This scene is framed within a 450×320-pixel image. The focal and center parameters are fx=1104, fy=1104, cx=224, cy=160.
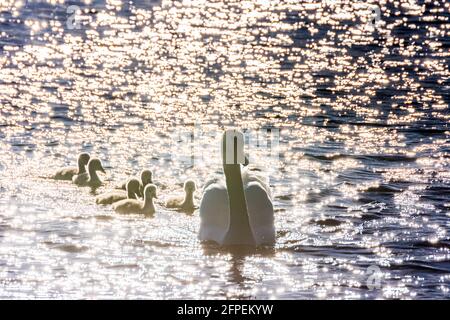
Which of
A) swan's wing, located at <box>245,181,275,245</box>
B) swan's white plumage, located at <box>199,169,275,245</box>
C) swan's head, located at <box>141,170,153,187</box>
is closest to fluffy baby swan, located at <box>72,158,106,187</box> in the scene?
swan's head, located at <box>141,170,153,187</box>

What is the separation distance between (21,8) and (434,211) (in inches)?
961

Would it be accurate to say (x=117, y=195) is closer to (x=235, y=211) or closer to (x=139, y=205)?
(x=139, y=205)

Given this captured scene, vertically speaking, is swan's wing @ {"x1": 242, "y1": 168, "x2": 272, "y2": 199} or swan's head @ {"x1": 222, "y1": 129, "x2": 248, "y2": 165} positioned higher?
swan's head @ {"x1": 222, "y1": 129, "x2": 248, "y2": 165}

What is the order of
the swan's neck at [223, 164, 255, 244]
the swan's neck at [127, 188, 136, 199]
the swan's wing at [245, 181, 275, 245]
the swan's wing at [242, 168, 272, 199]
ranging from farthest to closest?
1. the swan's neck at [127, 188, 136, 199]
2. the swan's wing at [242, 168, 272, 199]
3. the swan's wing at [245, 181, 275, 245]
4. the swan's neck at [223, 164, 255, 244]

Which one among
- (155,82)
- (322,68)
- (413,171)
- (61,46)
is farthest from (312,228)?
(61,46)

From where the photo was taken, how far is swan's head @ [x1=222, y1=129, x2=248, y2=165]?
17.1 meters

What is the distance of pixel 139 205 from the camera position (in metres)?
18.4

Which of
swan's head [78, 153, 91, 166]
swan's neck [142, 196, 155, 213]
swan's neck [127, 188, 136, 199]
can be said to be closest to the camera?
swan's neck [142, 196, 155, 213]

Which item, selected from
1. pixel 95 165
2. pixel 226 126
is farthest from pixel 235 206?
pixel 226 126

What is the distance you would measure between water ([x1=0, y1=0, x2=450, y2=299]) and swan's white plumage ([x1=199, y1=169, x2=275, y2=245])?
10.8 inches

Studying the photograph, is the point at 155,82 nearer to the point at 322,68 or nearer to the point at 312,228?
the point at 322,68

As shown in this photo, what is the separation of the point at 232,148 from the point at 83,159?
4529 millimetres

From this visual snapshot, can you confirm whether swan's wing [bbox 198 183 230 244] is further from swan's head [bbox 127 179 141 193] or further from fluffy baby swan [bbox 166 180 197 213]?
swan's head [bbox 127 179 141 193]

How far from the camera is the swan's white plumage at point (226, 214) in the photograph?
1680cm
